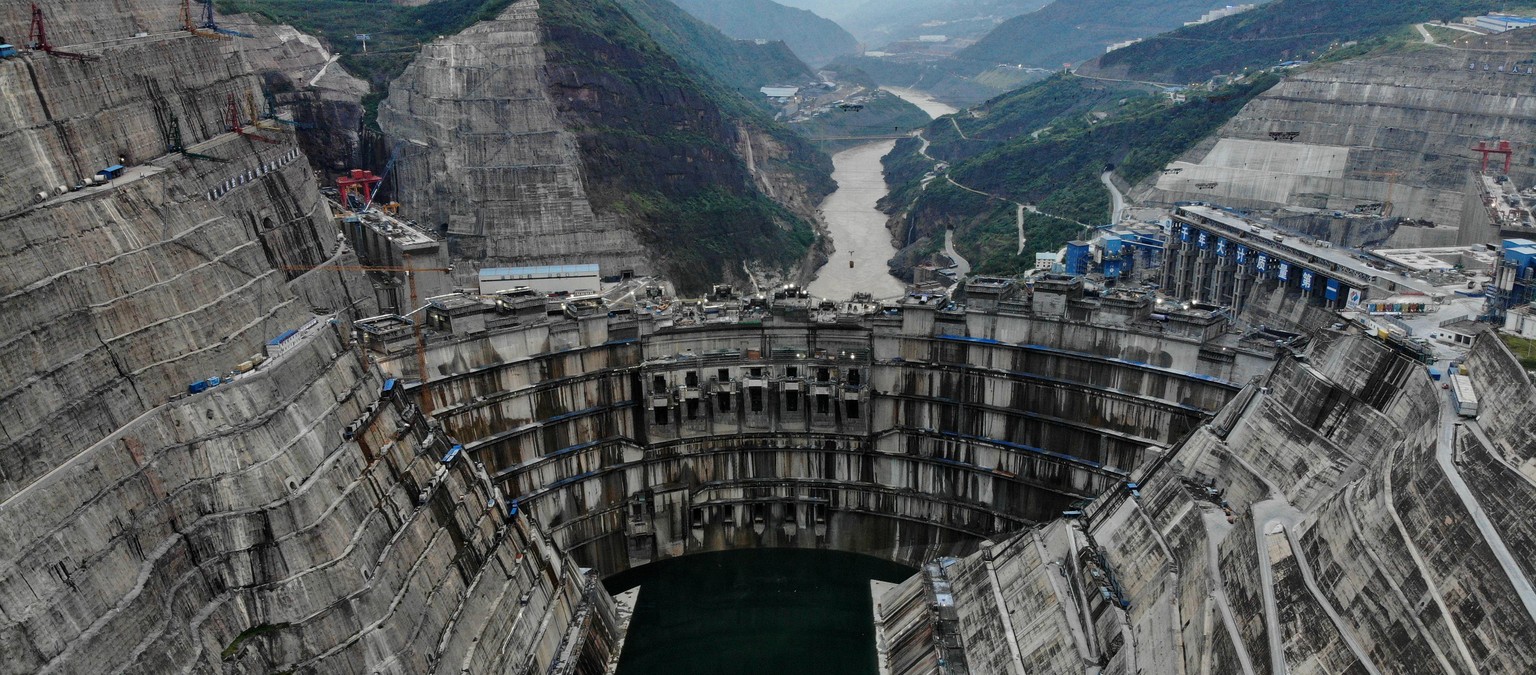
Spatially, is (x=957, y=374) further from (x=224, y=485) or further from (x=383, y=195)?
(x=383, y=195)

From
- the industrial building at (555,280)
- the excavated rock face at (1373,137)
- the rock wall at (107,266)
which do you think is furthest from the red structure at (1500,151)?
the rock wall at (107,266)

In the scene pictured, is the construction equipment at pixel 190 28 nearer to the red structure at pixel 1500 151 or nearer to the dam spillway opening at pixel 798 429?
the dam spillway opening at pixel 798 429

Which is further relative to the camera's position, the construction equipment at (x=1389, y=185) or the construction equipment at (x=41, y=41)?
the construction equipment at (x=1389, y=185)

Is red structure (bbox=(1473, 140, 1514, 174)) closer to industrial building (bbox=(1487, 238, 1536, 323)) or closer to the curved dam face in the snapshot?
industrial building (bbox=(1487, 238, 1536, 323))

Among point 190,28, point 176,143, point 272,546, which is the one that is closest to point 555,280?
point 176,143

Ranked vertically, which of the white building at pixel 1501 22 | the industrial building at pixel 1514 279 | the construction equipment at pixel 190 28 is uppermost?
the construction equipment at pixel 190 28
